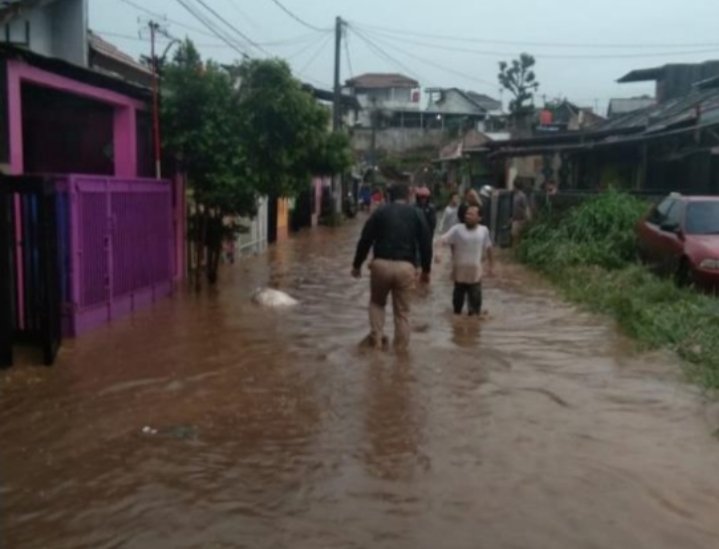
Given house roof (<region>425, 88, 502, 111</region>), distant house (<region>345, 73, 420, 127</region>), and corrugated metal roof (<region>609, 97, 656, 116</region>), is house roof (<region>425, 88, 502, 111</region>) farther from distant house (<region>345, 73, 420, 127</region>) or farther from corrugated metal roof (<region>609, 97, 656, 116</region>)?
corrugated metal roof (<region>609, 97, 656, 116</region>)

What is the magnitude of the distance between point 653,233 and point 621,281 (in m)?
1.49

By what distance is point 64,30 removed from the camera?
1720 centimetres

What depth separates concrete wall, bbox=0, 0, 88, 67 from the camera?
16828 mm

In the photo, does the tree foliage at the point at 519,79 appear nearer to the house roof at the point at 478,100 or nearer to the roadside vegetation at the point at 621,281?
the house roof at the point at 478,100

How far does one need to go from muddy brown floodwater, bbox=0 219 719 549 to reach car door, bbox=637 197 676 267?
4.20 meters

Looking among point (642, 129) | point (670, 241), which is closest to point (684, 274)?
point (670, 241)

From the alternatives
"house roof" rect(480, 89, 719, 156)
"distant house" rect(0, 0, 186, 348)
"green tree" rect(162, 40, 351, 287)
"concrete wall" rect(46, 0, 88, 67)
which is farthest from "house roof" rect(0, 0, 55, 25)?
"house roof" rect(480, 89, 719, 156)

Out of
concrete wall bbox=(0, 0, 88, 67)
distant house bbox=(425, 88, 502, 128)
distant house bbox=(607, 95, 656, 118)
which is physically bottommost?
concrete wall bbox=(0, 0, 88, 67)

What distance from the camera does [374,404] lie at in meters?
7.23

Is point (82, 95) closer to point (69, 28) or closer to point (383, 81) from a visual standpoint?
point (69, 28)

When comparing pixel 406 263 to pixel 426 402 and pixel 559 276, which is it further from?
pixel 559 276

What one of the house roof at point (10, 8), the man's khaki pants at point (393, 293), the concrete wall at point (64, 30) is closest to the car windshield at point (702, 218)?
the man's khaki pants at point (393, 293)

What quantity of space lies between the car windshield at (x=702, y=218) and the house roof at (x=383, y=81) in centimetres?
6750

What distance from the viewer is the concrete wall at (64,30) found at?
55.2 ft
